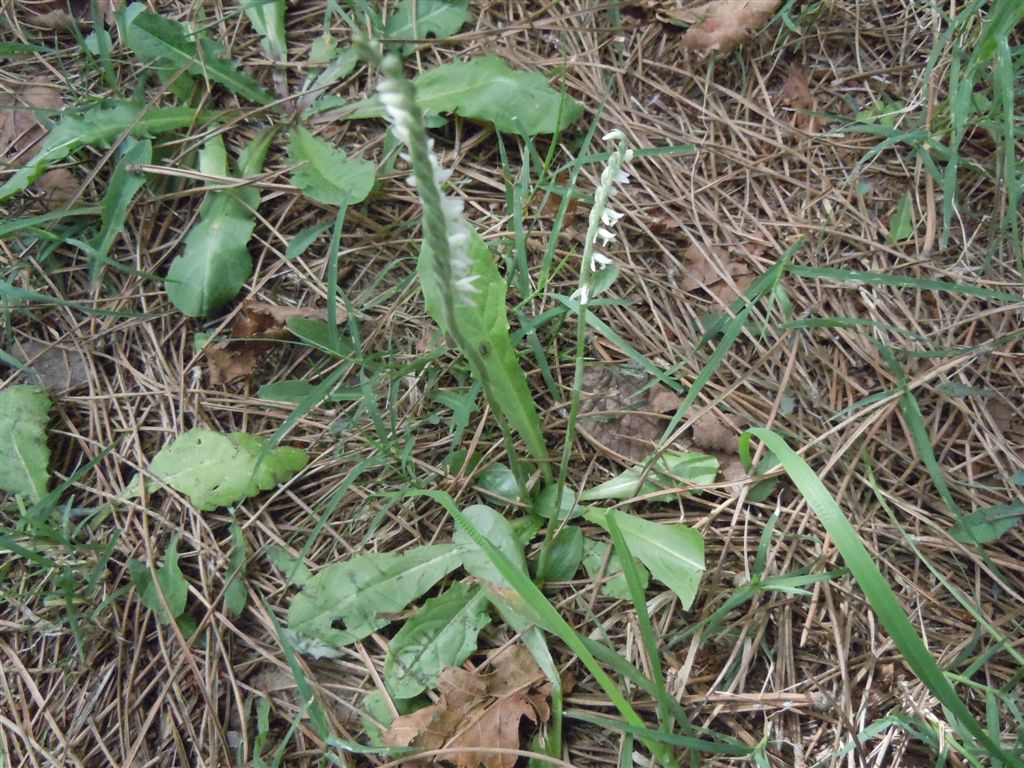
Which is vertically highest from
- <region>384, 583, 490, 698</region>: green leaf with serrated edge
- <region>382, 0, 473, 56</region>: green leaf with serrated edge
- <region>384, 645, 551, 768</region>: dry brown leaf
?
<region>382, 0, 473, 56</region>: green leaf with serrated edge

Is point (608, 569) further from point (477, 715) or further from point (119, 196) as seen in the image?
point (119, 196)

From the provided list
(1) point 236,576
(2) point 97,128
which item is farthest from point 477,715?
(2) point 97,128

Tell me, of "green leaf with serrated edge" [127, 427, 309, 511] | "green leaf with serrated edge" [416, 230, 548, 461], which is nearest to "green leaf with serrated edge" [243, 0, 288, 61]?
"green leaf with serrated edge" [416, 230, 548, 461]

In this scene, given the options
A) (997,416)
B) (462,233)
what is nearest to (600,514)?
(462,233)

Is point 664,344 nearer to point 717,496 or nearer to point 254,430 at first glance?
point 717,496

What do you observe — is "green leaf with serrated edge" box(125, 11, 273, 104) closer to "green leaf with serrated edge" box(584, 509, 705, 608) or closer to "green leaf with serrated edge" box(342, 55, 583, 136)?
"green leaf with serrated edge" box(342, 55, 583, 136)

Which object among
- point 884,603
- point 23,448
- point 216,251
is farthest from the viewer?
point 216,251
